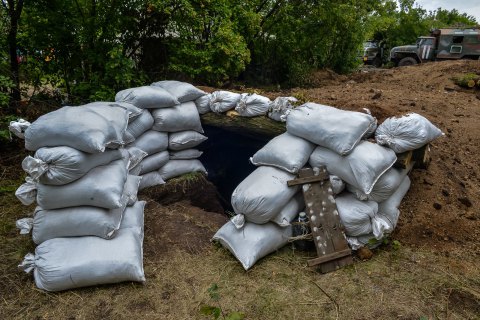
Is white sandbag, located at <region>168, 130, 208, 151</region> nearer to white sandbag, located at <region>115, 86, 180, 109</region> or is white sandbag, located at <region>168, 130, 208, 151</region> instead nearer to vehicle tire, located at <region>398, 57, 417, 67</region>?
white sandbag, located at <region>115, 86, 180, 109</region>

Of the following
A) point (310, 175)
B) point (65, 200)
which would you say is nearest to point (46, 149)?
point (65, 200)

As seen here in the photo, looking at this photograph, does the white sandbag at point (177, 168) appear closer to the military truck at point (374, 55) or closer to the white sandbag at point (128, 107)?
the white sandbag at point (128, 107)

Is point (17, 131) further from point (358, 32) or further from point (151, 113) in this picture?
point (358, 32)

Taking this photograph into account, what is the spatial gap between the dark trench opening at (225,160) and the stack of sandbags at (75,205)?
201cm

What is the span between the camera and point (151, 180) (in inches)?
148

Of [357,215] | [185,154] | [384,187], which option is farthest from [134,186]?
[384,187]

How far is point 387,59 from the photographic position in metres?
17.2

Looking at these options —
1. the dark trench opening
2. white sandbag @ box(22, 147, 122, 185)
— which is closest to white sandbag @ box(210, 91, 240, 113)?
the dark trench opening

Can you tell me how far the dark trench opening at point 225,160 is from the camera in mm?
4555

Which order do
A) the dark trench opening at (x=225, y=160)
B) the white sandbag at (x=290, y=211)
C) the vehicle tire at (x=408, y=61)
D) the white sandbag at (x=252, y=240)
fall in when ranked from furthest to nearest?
the vehicle tire at (x=408, y=61) < the dark trench opening at (x=225, y=160) < the white sandbag at (x=290, y=211) < the white sandbag at (x=252, y=240)

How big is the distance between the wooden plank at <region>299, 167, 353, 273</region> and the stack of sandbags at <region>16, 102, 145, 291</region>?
4.27ft

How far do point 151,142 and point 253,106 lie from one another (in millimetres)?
1090

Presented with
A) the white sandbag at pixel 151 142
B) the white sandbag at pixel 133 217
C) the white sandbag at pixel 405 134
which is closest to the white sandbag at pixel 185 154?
the white sandbag at pixel 151 142

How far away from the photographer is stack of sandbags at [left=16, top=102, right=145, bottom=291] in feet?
7.65
